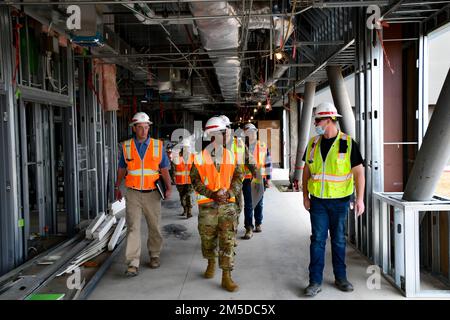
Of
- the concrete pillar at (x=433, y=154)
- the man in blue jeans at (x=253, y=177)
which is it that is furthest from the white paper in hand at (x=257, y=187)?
the concrete pillar at (x=433, y=154)

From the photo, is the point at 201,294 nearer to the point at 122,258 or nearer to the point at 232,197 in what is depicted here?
the point at 232,197

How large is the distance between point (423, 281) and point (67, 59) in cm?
586

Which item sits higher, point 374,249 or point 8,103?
point 8,103

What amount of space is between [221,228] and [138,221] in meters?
1.05

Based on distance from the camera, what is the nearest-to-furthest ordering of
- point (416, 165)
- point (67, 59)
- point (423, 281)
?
1. point (416, 165)
2. point (423, 281)
3. point (67, 59)

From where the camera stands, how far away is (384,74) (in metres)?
5.32

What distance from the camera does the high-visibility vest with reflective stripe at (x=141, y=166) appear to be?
4.66 meters

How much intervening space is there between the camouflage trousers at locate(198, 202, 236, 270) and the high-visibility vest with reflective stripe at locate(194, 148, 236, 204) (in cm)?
10

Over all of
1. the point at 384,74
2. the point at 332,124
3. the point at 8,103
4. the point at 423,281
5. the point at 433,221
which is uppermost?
the point at 384,74

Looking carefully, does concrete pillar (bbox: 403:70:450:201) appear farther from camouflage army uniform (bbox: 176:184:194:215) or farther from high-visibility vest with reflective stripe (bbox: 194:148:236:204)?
camouflage army uniform (bbox: 176:184:194:215)

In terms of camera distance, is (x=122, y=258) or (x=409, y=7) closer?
(x=409, y=7)

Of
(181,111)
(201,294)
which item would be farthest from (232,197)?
(181,111)

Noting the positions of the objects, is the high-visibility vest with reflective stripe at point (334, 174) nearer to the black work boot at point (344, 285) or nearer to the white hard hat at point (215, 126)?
the black work boot at point (344, 285)

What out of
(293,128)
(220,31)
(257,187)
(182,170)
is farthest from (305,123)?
(220,31)
